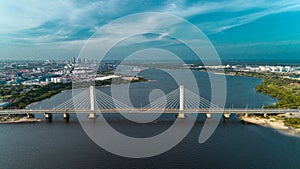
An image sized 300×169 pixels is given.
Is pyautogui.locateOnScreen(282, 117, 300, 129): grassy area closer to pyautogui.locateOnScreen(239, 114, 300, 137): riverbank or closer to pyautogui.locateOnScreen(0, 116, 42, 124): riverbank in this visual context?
pyautogui.locateOnScreen(239, 114, 300, 137): riverbank

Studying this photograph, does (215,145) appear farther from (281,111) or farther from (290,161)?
(281,111)

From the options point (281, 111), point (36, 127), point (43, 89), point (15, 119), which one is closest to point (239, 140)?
point (281, 111)

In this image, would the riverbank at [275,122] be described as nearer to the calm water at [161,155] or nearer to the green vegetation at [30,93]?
the calm water at [161,155]

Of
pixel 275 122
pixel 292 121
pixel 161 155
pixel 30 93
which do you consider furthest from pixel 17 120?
pixel 292 121

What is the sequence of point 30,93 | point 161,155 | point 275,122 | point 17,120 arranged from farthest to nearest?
point 30,93, point 17,120, point 275,122, point 161,155

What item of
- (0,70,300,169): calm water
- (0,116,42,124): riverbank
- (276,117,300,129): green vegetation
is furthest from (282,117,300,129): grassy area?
(0,116,42,124): riverbank

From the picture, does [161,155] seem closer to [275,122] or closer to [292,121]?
[275,122]

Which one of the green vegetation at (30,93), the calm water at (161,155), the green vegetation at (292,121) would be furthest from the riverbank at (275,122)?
the green vegetation at (30,93)
